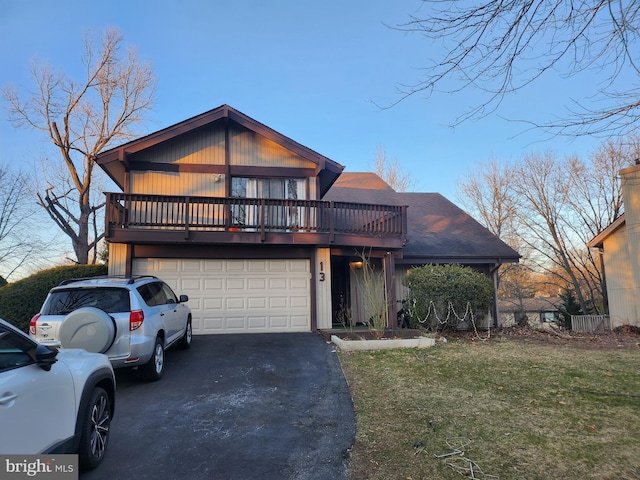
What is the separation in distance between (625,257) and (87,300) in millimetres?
17789

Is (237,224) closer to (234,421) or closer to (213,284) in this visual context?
(213,284)

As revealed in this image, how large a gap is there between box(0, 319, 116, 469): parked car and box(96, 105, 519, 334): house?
7.24 m

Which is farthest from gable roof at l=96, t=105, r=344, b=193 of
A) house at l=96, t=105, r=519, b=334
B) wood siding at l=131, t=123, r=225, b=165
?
wood siding at l=131, t=123, r=225, b=165

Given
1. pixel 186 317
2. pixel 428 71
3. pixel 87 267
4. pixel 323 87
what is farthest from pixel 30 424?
pixel 87 267

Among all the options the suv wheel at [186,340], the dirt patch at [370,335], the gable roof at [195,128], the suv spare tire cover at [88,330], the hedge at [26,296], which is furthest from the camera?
the gable roof at [195,128]

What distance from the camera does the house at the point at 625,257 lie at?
46.3 feet

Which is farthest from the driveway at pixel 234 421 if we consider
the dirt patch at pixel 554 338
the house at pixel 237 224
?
the dirt patch at pixel 554 338

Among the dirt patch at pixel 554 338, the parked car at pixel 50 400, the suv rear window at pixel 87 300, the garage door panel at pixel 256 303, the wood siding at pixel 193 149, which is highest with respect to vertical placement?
the wood siding at pixel 193 149

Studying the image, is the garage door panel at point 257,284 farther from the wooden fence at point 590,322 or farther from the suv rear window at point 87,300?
the wooden fence at point 590,322

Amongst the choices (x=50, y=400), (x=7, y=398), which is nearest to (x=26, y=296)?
(x=50, y=400)

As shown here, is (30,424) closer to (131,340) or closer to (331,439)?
(331,439)

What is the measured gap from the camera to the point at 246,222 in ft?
38.3

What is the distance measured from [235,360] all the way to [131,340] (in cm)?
258

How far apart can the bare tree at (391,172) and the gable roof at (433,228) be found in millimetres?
12496
